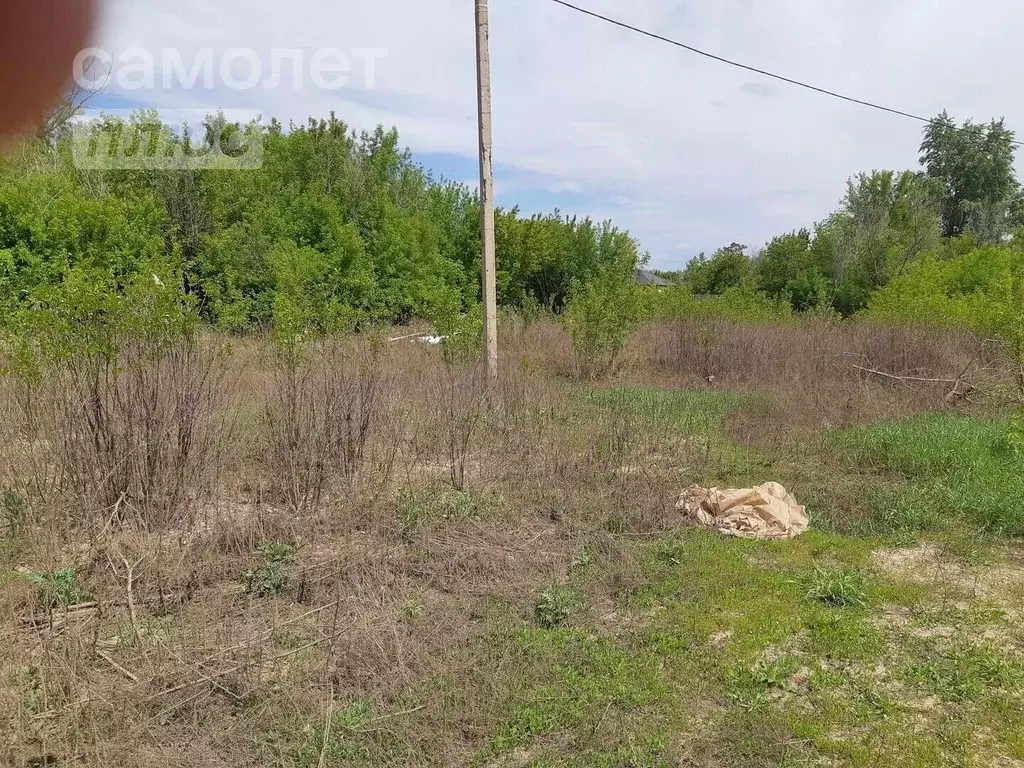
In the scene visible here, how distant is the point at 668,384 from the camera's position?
40.1ft

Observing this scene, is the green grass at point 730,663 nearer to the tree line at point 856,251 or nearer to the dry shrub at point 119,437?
the dry shrub at point 119,437

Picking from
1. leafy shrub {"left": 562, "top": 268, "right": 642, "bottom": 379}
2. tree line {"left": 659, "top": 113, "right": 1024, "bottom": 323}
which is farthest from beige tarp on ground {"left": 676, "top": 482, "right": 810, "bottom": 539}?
tree line {"left": 659, "top": 113, "right": 1024, "bottom": 323}

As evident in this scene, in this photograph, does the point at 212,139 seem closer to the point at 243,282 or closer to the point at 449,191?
the point at 243,282

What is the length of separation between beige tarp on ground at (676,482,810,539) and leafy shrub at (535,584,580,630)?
1777 millimetres

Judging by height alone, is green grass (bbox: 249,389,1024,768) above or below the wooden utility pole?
below

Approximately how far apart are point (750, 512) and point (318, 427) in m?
3.53

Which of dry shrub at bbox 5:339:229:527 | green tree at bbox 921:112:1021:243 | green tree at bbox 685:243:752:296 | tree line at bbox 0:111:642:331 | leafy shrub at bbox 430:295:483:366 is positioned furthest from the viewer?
green tree at bbox 921:112:1021:243

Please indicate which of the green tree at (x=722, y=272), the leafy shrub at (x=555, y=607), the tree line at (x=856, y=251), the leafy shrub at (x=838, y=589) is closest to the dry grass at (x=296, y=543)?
the leafy shrub at (x=555, y=607)

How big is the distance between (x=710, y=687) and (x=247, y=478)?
151 inches

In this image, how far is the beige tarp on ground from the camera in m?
5.24

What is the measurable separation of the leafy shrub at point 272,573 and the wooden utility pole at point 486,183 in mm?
3941

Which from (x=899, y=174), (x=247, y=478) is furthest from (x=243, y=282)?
(x=899, y=174)

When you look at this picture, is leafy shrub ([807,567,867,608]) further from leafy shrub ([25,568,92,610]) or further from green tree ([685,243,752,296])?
green tree ([685,243,752,296])

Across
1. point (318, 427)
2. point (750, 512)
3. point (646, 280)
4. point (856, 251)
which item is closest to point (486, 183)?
point (318, 427)
